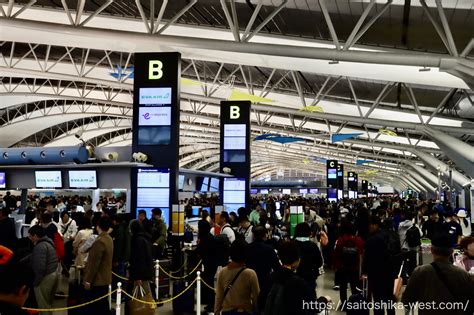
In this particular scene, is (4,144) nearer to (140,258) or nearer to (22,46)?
(22,46)

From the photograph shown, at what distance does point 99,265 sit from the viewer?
8070 mm

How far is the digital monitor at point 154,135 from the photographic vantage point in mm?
14516

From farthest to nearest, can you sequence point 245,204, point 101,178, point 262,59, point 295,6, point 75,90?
point 75,90
point 245,204
point 262,59
point 295,6
point 101,178

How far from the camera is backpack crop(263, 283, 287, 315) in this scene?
4.31m

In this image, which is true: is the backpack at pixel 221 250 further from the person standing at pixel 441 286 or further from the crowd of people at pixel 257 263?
the person standing at pixel 441 286

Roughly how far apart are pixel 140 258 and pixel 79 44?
35.6 ft

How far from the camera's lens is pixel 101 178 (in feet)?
44.9

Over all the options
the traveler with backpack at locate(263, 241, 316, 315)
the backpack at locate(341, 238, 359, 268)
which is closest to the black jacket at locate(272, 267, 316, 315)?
the traveler with backpack at locate(263, 241, 316, 315)

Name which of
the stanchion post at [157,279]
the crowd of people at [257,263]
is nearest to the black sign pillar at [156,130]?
the crowd of people at [257,263]

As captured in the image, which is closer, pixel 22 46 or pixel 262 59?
pixel 262 59

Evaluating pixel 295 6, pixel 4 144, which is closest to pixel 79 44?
pixel 295 6

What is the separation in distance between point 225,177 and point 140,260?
45.1 ft

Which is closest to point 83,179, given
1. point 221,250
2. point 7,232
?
point 7,232

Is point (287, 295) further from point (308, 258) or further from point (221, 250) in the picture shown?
point (221, 250)
